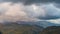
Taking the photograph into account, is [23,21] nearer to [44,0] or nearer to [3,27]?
[3,27]

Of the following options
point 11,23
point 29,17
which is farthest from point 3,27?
point 29,17

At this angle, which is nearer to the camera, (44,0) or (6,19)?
(6,19)

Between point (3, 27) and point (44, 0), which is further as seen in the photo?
point (44, 0)

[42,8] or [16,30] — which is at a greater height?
[42,8]

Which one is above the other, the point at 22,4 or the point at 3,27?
the point at 22,4

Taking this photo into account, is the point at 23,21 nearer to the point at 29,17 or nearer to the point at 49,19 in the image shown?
the point at 29,17

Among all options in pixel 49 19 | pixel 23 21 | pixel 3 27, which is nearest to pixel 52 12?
Result: pixel 49 19
